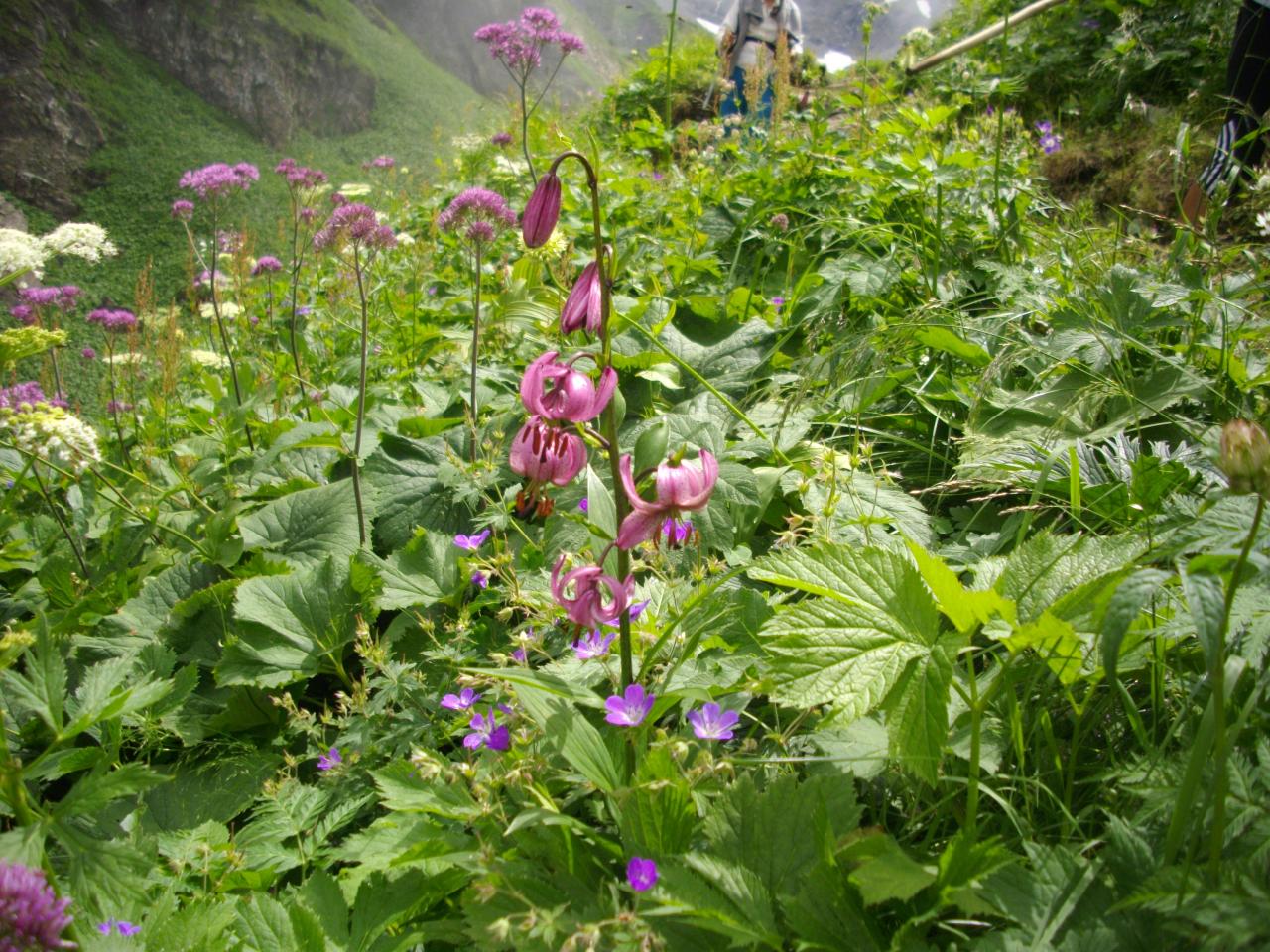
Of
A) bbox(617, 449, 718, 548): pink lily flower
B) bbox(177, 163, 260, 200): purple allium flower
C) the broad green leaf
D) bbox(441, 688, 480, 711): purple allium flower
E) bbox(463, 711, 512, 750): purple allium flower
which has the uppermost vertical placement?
bbox(177, 163, 260, 200): purple allium flower

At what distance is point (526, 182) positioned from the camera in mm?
5160

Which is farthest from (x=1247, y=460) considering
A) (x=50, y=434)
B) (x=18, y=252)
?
(x=18, y=252)

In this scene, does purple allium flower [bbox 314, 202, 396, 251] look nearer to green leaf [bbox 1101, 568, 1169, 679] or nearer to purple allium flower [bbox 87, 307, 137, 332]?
purple allium flower [bbox 87, 307, 137, 332]

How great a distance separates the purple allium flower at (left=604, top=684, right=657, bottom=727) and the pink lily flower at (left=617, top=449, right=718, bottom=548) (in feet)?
0.77

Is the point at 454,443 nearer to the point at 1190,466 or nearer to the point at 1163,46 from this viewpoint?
the point at 1190,466

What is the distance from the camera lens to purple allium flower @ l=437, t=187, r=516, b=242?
2.23 metres

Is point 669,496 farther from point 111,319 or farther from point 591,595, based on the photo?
point 111,319

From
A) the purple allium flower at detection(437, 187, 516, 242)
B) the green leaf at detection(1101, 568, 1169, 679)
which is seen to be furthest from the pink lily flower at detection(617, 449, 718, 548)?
the purple allium flower at detection(437, 187, 516, 242)

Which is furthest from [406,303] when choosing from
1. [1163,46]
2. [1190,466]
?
[1163,46]

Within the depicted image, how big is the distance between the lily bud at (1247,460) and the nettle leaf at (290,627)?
155 centimetres

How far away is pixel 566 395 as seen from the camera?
0.94m

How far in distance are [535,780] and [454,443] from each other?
1446mm

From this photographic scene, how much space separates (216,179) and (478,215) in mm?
1099

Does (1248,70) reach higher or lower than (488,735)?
higher
